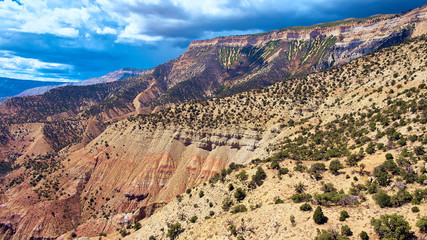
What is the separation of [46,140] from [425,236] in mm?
189034

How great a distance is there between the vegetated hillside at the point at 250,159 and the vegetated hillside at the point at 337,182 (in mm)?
226

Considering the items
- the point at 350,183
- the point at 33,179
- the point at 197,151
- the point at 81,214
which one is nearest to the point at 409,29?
the point at 197,151

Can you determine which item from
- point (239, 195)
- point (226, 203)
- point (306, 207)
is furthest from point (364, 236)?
point (226, 203)

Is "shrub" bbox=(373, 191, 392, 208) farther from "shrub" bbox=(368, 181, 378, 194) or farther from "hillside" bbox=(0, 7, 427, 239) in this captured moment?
"shrub" bbox=(368, 181, 378, 194)

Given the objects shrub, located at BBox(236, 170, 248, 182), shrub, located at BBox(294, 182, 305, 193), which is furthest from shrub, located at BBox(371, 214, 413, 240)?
shrub, located at BBox(236, 170, 248, 182)

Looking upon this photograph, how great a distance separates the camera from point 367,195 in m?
26.6

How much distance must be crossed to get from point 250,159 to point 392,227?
50116 mm

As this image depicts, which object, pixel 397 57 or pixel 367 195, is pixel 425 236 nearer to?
pixel 367 195

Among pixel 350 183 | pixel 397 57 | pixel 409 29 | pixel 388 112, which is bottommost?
pixel 350 183

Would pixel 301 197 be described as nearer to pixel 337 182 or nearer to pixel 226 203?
pixel 337 182

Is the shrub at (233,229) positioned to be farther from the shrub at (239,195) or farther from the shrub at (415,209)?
the shrub at (415,209)

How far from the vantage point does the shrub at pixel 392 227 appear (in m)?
18.1

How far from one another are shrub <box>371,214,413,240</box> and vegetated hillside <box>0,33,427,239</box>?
1.00 meters

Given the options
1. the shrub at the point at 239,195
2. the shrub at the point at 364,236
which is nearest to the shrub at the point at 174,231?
the shrub at the point at 239,195
